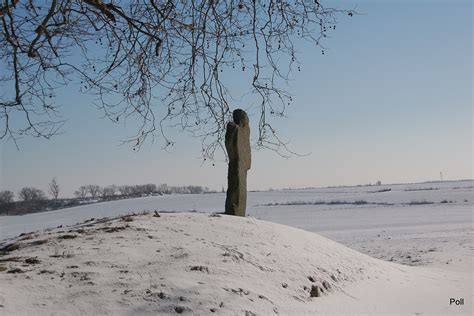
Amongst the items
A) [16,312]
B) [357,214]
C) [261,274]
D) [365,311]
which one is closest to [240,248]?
[261,274]

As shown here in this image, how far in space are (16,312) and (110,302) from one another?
88 cm

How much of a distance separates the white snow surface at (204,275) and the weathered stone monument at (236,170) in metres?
1.39

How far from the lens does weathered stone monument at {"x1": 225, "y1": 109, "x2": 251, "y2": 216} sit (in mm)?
10359

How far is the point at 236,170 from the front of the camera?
1047cm

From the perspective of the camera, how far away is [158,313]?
192 inches

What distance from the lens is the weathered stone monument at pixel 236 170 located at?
34.0ft

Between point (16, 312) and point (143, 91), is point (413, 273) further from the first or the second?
point (16, 312)

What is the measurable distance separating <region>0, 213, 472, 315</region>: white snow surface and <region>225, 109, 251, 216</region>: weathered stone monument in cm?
139

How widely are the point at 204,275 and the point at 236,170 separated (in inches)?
186

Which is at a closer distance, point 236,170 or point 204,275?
point 204,275

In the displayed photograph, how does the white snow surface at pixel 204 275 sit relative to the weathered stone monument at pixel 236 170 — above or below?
below

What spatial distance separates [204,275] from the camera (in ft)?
19.4

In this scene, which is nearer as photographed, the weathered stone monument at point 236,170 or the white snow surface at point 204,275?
the white snow surface at point 204,275

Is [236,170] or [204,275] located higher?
[236,170]
